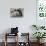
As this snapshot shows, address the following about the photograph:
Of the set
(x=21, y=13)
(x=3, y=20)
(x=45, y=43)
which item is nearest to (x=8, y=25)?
(x=3, y=20)

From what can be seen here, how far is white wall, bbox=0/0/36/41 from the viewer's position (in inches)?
260

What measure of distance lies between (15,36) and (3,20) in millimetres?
844

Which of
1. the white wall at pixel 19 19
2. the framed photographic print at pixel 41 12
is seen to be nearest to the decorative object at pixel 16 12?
the white wall at pixel 19 19

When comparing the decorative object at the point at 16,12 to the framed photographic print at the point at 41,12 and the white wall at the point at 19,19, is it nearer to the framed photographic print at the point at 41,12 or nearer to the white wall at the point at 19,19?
the white wall at the point at 19,19

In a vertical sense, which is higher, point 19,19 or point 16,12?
point 16,12

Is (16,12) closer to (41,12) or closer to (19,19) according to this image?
(19,19)

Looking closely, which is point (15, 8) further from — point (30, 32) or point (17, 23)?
point (30, 32)

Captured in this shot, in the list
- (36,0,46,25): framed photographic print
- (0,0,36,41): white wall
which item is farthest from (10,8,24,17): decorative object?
(36,0,46,25): framed photographic print

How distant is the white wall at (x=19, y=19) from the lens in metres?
6.61

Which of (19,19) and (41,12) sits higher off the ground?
(41,12)

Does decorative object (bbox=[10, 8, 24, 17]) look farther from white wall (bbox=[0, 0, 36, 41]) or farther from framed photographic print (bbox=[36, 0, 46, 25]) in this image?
framed photographic print (bbox=[36, 0, 46, 25])

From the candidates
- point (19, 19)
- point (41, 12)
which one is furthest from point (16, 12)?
point (41, 12)

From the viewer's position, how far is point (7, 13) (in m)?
6.63

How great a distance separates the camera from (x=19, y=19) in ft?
21.9
